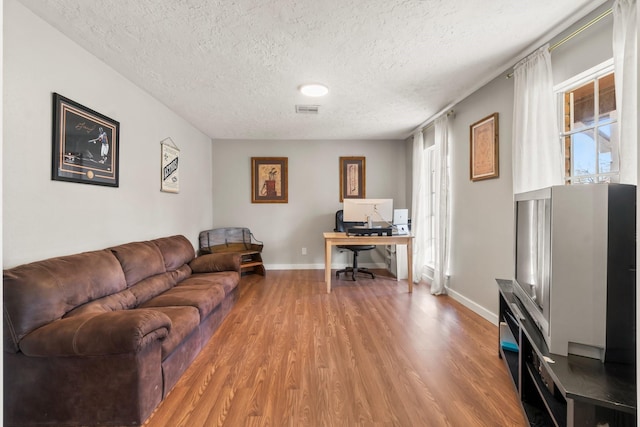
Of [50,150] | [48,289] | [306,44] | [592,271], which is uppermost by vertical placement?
[306,44]

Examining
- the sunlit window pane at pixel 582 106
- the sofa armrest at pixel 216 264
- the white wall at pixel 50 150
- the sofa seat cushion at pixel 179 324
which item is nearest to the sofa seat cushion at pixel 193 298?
the sofa seat cushion at pixel 179 324

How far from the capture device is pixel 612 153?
179cm

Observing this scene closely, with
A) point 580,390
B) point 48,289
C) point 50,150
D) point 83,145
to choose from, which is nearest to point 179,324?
point 48,289

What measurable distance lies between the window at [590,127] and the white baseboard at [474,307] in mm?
1471

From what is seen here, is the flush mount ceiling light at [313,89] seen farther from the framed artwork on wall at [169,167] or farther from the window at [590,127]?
the window at [590,127]

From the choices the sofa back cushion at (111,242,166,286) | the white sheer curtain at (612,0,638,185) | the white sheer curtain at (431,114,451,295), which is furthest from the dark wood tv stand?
the sofa back cushion at (111,242,166,286)

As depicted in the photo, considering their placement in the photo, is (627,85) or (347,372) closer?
(627,85)

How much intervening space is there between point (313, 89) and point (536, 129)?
206 cm

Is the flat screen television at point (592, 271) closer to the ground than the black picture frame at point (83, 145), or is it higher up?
closer to the ground

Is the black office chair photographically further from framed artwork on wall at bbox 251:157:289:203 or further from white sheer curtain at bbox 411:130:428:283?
framed artwork on wall at bbox 251:157:289:203

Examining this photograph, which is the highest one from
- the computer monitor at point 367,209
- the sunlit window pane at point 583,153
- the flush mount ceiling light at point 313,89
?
the flush mount ceiling light at point 313,89

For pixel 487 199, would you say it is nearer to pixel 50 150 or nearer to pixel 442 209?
pixel 442 209

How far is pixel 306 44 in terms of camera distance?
86.9 inches

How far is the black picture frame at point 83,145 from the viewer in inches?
77.4
